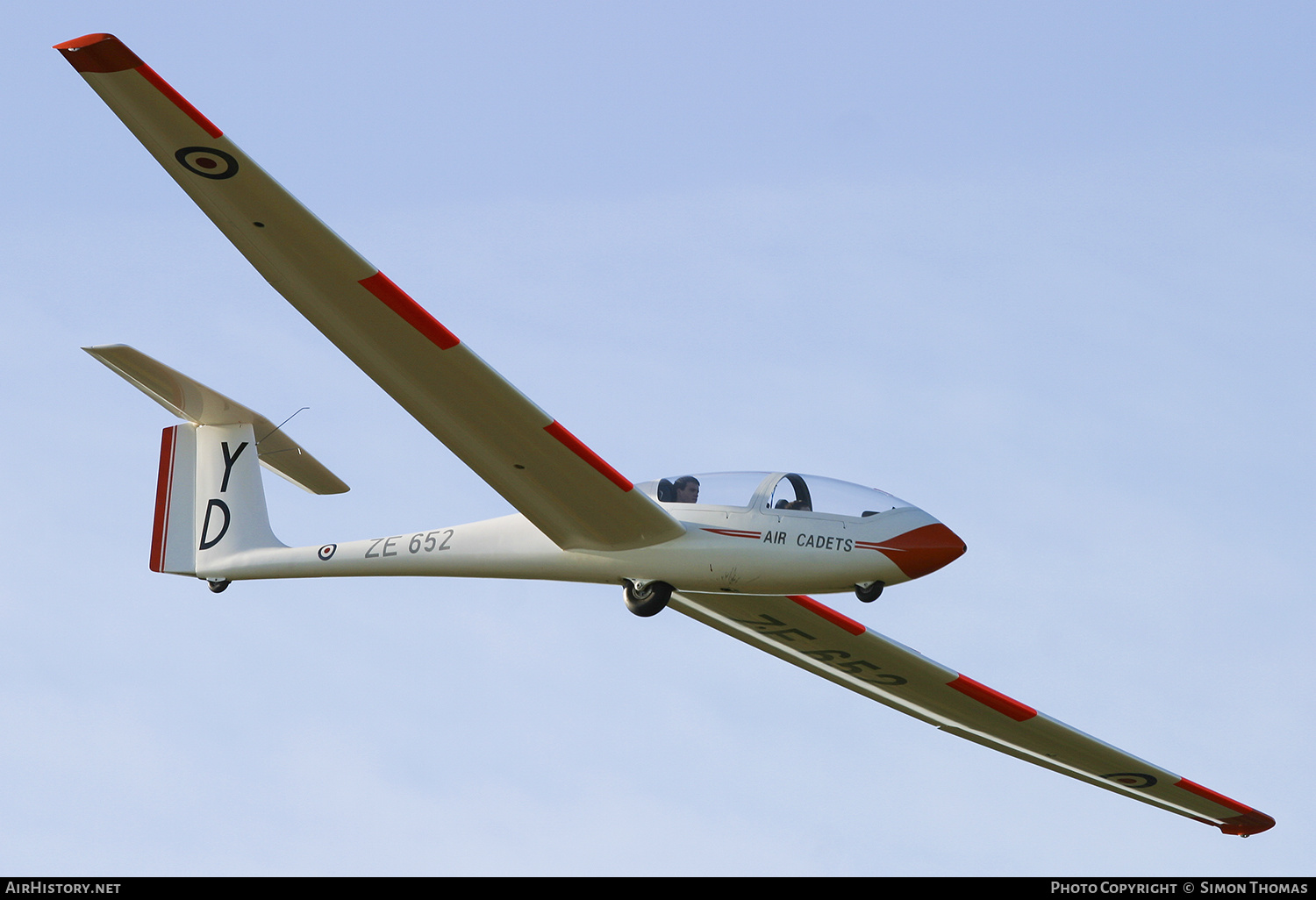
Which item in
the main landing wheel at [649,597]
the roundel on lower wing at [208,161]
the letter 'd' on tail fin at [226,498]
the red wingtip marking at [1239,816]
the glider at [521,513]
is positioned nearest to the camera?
the roundel on lower wing at [208,161]

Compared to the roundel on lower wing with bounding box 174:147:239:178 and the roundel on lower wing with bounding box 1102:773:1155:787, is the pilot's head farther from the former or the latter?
the roundel on lower wing with bounding box 1102:773:1155:787

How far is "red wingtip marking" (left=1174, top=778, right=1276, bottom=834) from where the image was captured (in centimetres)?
1791

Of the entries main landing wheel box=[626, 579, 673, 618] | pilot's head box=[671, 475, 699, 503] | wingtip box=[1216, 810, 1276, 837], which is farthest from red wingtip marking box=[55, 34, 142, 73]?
wingtip box=[1216, 810, 1276, 837]

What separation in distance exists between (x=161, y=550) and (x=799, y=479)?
27.6 ft

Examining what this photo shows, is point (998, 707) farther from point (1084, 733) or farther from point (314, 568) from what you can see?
point (314, 568)

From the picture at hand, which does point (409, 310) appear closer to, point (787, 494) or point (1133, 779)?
point (787, 494)

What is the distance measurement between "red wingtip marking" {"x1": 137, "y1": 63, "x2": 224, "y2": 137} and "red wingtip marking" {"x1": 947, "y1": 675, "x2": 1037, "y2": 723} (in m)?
11.5

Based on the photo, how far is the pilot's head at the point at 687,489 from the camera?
13.2 m

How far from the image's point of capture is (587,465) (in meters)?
12.2

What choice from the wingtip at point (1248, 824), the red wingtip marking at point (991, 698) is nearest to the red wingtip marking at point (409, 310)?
the red wingtip marking at point (991, 698)

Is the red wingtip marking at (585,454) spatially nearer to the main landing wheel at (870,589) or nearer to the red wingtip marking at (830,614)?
the main landing wheel at (870,589)

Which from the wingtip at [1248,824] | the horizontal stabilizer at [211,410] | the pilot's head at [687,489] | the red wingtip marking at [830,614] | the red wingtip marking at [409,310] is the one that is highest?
the horizontal stabilizer at [211,410]

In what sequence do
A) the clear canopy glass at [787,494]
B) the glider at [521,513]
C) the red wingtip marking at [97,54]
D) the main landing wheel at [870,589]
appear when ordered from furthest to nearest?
the clear canopy glass at [787,494]
the main landing wheel at [870,589]
the glider at [521,513]
the red wingtip marking at [97,54]

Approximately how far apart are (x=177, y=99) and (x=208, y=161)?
1.76 ft
